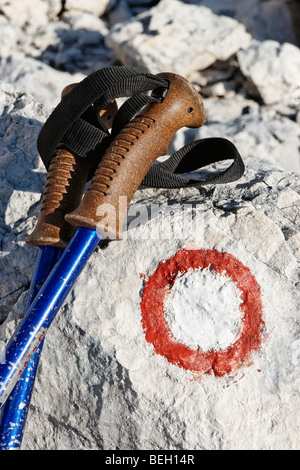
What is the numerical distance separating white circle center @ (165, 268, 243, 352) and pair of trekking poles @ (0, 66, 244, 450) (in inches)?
15.4

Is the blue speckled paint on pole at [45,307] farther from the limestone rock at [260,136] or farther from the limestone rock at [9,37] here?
the limestone rock at [9,37]

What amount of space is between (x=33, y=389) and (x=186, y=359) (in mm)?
693

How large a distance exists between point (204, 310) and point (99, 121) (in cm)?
107

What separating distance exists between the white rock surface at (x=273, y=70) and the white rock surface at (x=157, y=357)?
322cm

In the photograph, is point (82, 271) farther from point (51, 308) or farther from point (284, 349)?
point (284, 349)

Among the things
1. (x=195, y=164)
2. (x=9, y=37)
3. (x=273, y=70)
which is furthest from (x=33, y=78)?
(x=195, y=164)

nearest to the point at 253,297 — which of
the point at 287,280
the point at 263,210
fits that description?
the point at 287,280

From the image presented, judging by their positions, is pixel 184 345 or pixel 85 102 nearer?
pixel 184 345

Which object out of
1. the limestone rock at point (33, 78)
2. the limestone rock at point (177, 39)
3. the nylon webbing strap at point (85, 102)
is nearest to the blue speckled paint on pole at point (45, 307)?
the nylon webbing strap at point (85, 102)

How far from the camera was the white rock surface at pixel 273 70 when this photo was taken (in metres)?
5.29

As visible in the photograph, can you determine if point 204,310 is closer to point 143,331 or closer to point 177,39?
point 143,331

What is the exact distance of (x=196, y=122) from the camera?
8.35 ft

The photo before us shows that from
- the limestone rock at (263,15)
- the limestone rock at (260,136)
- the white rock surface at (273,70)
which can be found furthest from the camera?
the limestone rock at (263,15)

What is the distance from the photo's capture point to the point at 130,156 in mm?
2232
